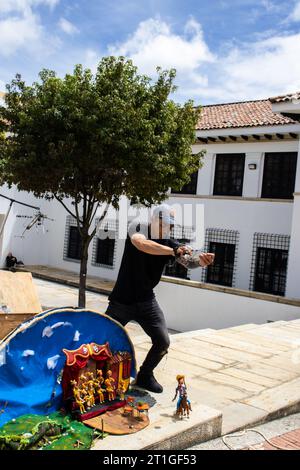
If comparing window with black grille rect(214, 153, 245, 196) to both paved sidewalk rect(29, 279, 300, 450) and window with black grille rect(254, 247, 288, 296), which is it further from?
paved sidewalk rect(29, 279, 300, 450)

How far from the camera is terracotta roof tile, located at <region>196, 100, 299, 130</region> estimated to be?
A: 55.0 ft

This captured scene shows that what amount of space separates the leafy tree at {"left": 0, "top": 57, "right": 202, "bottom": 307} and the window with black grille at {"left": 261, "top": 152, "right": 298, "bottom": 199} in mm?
5621

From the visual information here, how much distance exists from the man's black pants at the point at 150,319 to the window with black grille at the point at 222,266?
1345 cm

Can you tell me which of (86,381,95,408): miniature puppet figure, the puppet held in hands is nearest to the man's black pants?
the puppet held in hands

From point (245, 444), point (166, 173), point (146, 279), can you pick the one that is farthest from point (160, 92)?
point (245, 444)

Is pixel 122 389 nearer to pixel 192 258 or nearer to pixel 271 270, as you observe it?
pixel 192 258

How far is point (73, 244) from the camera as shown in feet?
75.9

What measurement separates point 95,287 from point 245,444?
15092mm

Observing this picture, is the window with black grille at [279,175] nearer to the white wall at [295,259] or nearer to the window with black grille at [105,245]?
the white wall at [295,259]

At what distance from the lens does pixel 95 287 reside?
18719 mm

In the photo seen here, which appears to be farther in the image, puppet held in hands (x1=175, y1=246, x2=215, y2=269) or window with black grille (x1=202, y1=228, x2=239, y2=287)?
window with black grille (x1=202, y1=228, x2=239, y2=287)

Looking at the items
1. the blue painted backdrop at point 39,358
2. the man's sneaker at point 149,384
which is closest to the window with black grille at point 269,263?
the man's sneaker at point 149,384

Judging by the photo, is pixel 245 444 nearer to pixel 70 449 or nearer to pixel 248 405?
pixel 248 405

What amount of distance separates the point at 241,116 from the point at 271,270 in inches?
245
